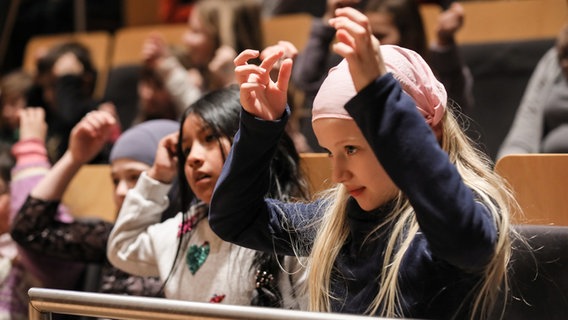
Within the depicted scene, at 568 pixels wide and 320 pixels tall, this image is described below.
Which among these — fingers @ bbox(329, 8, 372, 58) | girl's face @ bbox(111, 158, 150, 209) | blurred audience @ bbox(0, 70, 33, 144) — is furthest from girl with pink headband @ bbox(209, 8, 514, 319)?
blurred audience @ bbox(0, 70, 33, 144)

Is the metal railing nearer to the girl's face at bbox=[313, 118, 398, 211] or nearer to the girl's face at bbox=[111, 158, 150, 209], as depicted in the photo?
the girl's face at bbox=[313, 118, 398, 211]

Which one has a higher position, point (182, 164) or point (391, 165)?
point (391, 165)

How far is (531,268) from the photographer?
967mm

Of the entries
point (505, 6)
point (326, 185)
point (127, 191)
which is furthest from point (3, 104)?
point (326, 185)

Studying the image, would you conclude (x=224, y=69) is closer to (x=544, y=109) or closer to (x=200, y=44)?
(x=200, y=44)

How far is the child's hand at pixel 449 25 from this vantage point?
64.2 inches

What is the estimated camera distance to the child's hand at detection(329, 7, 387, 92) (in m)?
0.73

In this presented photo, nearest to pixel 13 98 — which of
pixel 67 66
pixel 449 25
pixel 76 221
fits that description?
pixel 67 66

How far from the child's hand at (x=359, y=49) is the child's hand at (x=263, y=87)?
0.48 feet

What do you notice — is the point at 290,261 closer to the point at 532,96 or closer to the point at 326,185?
the point at 326,185

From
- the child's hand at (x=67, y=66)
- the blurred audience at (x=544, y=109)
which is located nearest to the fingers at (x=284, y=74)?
the blurred audience at (x=544, y=109)

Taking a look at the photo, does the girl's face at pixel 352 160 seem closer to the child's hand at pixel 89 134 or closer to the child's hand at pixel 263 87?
the child's hand at pixel 263 87

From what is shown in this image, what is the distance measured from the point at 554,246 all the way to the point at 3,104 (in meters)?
1.92

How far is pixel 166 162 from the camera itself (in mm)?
1302
